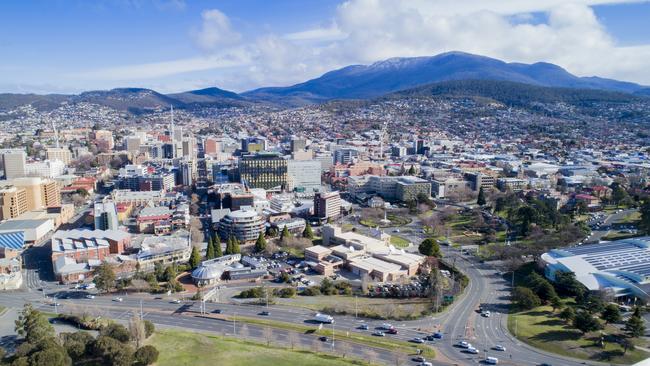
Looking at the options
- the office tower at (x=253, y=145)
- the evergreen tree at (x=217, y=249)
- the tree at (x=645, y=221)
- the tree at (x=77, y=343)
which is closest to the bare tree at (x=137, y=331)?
the tree at (x=77, y=343)

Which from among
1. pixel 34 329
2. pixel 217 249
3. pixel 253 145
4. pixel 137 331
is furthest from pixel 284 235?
pixel 253 145

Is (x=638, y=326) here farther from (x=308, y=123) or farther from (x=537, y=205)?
(x=308, y=123)

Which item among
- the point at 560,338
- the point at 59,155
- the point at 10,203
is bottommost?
the point at 560,338

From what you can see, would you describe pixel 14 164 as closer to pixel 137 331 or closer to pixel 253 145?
pixel 253 145

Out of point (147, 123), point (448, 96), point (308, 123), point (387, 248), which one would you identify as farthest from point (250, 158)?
point (448, 96)

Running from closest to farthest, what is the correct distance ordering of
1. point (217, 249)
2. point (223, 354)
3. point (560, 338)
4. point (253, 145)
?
point (223, 354), point (560, 338), point (217, 249), point (253, 145)

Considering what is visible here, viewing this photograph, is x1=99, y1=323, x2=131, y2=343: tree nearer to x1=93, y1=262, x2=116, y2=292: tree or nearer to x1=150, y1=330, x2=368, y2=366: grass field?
x1=150, y1=330, x2=368, y2=366: grass field

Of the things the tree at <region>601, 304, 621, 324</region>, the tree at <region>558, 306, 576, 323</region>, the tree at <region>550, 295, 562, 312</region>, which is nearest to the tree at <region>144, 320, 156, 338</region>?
the tree at <region>558, 306, 576, 323</region>
